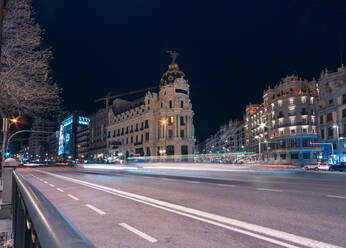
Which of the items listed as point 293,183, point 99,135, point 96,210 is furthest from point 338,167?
point 99,135

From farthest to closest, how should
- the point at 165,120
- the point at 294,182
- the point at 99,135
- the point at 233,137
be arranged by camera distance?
the point at 233,137
the point at 99,135
the point at 165,120
the point at 294,182

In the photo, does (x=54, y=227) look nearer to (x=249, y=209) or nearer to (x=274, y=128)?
(x=249, y=209)

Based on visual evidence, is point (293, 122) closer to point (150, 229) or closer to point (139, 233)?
point (150, 229)

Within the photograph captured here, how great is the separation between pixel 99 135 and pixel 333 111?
258 feet

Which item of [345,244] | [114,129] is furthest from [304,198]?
[114,129]

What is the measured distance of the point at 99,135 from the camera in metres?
104

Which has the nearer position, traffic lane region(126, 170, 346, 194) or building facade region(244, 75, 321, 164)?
traffic lane region(126, 170, 346, 194)

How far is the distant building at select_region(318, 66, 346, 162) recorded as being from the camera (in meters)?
51.0

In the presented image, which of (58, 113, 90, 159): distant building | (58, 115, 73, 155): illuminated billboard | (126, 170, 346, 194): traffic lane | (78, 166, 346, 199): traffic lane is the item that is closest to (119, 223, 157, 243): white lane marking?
(78, 166, 346, 199): traffic lane

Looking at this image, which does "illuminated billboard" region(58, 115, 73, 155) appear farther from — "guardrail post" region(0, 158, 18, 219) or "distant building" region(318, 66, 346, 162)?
"guardrail post" region(0, 158, 18, 219)

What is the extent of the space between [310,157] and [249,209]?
234ft

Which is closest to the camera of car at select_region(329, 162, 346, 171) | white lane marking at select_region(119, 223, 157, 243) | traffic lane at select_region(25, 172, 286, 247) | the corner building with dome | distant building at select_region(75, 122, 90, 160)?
traffic lane at select_region(25, 172, 286, 247)

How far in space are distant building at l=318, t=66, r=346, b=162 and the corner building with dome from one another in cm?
3075

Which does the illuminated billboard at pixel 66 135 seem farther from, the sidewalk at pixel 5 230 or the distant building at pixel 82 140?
the sidewalk at pixel 5 230
